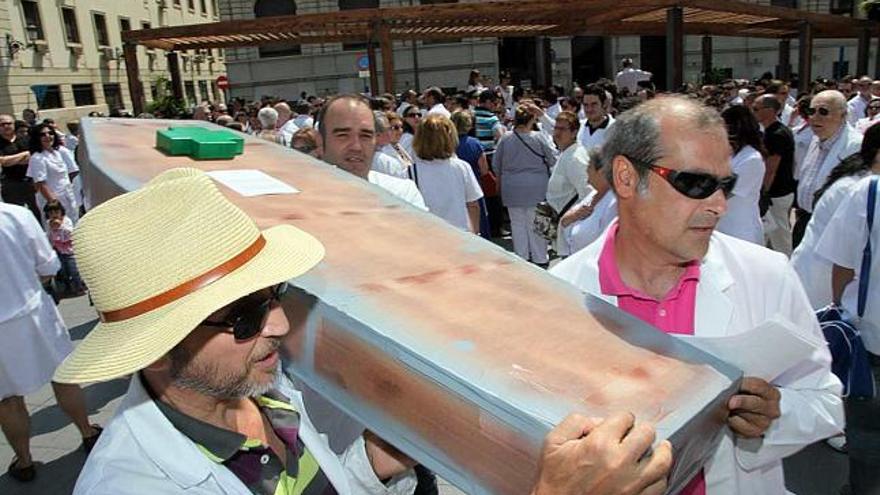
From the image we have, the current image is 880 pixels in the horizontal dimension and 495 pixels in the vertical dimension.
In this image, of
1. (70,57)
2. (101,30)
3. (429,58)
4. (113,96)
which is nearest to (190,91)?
(113,96)

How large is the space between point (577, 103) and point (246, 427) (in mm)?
10297

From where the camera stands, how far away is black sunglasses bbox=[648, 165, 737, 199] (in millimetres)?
1692

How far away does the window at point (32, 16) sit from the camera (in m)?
24.9

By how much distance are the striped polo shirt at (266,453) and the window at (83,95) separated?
101 ft

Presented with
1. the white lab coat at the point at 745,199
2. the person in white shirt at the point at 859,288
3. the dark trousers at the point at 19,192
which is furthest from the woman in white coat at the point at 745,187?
the dark trousers at the point at 19,192

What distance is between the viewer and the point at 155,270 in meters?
1.16

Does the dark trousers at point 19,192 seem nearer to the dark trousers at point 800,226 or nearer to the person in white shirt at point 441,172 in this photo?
the person in white shirt at point 441,172

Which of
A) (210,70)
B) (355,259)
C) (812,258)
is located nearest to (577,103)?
(812,258)

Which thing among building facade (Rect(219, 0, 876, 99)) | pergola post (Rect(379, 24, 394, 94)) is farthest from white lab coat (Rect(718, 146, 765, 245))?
building facade (Rect(219, 0, 876, 99))

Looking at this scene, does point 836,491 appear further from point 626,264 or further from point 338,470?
point 338,470

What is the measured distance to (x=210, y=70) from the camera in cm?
Result: 4256

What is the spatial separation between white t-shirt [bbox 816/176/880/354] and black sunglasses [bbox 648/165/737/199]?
4.56 feet

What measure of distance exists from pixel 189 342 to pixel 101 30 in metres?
35.0

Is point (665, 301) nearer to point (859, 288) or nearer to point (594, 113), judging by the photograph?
point (859, 288)
